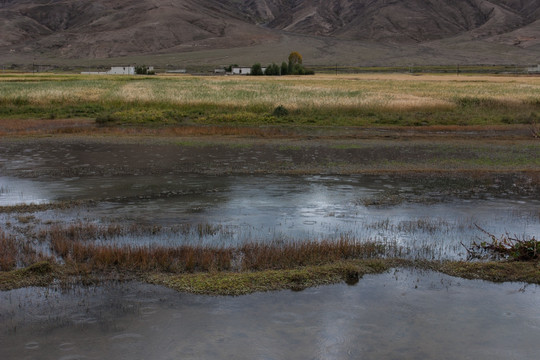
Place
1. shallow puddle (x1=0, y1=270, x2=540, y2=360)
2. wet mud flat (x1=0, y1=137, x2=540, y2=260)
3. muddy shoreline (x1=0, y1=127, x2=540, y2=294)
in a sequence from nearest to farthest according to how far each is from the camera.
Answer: shallow puddle (x1=0, y1=270, x2=540, y2=360)
muddy shoreline (x1=0, y1=127, x2=540, y2=294)
wet mud flat (x1=0, y1=137, x2=540, y2=260)

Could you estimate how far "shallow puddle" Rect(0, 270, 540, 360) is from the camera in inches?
300

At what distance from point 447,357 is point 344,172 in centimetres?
1409

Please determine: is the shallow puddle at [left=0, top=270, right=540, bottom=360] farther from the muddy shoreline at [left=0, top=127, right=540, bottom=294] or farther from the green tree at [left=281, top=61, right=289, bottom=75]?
the green tree at [left=281, top=61, right=289, bottom=75]

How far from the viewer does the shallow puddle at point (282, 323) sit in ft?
25.0

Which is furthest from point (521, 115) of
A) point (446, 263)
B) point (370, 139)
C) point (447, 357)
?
point (447, 357)

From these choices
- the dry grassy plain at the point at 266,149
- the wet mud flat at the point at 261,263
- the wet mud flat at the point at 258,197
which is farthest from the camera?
the wet mud flat at the point at 258,197

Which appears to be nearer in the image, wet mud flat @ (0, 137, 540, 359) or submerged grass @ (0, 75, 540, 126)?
wet mud flat @ (0, 137, 540, 359)

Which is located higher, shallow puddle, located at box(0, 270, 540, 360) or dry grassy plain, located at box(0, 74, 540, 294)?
dry grassy plain, located at box(0, 74, 540, 294)

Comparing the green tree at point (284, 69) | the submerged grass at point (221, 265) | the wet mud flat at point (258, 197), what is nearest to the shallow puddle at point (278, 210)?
A: the wet mud flat at point (258, 197)

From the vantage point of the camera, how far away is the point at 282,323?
8414mm

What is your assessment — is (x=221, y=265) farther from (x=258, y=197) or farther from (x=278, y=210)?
(x=258, y=197)

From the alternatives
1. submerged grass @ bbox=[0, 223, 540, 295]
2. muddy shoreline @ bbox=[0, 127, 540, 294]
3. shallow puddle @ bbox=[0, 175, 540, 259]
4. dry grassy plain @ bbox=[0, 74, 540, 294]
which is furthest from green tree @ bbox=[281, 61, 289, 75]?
submerged grass @ bbox=[0, 223, 540, 295]

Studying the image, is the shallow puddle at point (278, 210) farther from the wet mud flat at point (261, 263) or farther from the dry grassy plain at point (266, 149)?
the dry grassy plain at point (266, 149)

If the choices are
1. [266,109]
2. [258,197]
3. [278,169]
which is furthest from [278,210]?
[266,109]
